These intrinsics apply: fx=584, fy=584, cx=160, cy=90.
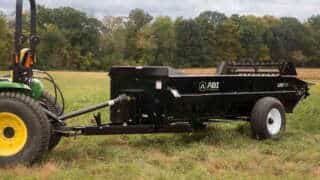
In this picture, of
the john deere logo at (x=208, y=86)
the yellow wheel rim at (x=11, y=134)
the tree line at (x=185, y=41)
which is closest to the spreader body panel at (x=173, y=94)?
the john deere logo at (x=208, y=86)

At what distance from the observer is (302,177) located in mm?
6648

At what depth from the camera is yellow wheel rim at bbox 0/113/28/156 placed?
6953mm

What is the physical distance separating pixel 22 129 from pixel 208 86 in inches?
130

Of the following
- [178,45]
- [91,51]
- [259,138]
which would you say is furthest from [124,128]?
[178,45]

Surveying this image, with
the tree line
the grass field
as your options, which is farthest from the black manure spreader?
the tree line

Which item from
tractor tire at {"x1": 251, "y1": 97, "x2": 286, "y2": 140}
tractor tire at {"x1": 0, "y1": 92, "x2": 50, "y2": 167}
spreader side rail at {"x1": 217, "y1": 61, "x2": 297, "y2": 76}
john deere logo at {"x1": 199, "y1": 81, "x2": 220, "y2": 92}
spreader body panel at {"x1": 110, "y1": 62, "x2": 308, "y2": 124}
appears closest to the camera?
tractor tire at {"x1": 0, "y1": 92, "x2": 50, "y2": 167}

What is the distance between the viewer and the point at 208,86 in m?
9.17

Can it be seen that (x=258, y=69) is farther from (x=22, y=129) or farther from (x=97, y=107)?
(x=22, y=129)

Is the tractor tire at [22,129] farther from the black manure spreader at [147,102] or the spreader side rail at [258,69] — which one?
the spreader side rail at [258,69]

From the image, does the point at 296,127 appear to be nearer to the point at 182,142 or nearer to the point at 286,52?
the point at 182,142

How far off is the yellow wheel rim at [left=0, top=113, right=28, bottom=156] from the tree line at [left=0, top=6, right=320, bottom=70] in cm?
6021

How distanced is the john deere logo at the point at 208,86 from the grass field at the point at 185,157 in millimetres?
836

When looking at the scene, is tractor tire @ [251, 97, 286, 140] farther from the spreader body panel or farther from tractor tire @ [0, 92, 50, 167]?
tractor tire @ [0, 92, 50, 167]

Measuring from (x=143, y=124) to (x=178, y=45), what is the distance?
72167 millimetres
